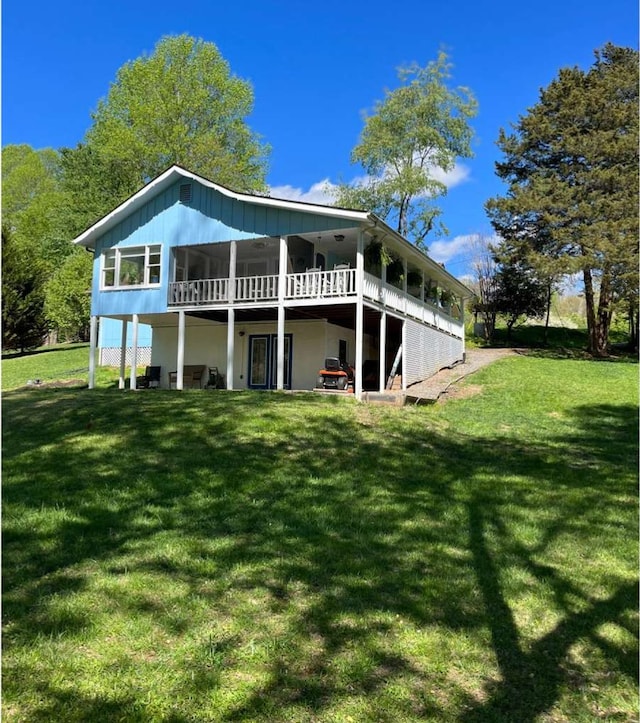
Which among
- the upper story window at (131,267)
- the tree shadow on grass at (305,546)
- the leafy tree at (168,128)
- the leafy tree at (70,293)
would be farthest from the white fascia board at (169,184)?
the leafy tree at (168,128)

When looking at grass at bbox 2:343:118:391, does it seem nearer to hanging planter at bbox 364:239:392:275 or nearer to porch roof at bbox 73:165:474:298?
porch roof at bbox 73:165:474:298

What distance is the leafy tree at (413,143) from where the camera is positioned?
3152cm

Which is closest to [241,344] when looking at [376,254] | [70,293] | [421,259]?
[376,254]

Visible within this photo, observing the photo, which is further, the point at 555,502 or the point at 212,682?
the point at 555,502

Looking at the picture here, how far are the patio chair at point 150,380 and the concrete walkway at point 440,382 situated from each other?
869cm

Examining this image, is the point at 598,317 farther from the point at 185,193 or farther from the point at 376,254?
the point at 185,193

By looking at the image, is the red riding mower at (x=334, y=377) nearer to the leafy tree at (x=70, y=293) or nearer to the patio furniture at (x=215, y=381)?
the patio furniture at (x=215, y=381)

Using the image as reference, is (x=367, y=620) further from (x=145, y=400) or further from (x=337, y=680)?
(x=145, y=400)

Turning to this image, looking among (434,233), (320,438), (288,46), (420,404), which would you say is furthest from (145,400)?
(434,233)

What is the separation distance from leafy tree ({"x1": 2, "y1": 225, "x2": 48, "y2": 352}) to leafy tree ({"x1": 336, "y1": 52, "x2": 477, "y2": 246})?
17871mm

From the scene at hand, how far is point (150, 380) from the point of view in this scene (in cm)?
1962

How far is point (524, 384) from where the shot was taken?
17922mm

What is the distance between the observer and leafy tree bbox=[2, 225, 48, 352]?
99.6ft

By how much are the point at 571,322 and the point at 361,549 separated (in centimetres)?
4089
